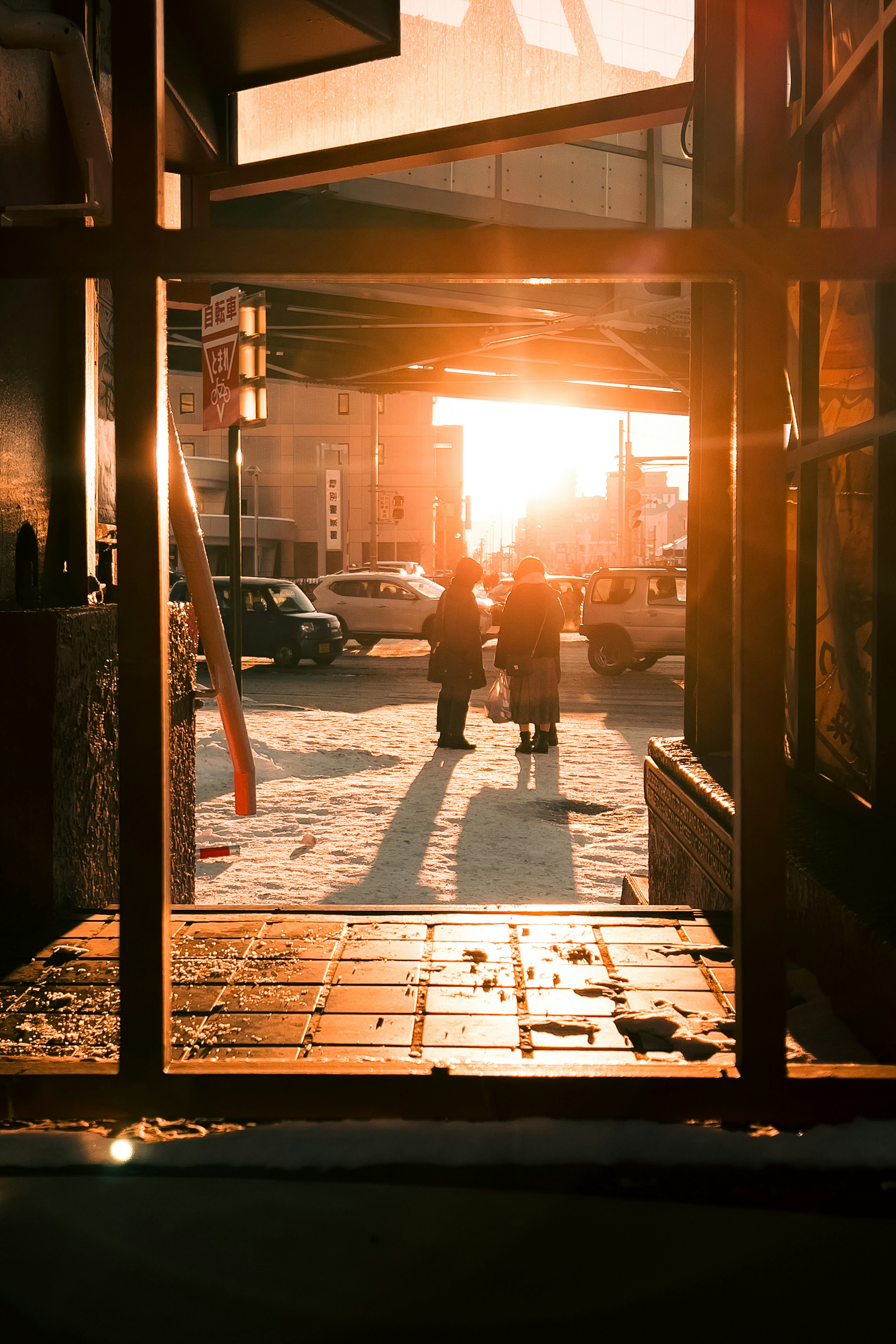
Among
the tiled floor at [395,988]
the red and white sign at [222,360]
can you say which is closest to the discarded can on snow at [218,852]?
the red and white sign at [222,360]

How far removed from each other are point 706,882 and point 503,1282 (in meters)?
2.00

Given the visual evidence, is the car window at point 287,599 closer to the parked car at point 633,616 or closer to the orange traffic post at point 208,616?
the parked car at point 633,616

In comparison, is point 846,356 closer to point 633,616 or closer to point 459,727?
point 459,727

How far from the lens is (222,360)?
24.1ft

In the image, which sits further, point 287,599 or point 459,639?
point 287,599

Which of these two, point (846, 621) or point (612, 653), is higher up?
point (846, 621)

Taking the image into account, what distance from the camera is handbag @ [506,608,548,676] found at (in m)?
10.5

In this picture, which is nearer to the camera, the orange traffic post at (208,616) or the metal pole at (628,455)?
the orange traffic post at (208,616)

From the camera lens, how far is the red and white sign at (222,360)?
7.25m

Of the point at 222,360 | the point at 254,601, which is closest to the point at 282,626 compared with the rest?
the point at 254,601

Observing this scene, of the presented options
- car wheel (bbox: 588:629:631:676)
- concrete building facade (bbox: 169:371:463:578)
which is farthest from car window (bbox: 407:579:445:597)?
concrete building facade (bbox: 169:371:463:578)

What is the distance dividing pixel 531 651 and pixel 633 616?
8.32 metres

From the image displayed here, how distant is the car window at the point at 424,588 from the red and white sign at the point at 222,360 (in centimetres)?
1801

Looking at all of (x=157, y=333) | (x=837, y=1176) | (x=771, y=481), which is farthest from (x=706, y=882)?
(x=157, y=333)
